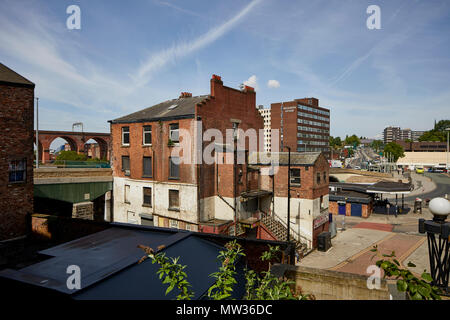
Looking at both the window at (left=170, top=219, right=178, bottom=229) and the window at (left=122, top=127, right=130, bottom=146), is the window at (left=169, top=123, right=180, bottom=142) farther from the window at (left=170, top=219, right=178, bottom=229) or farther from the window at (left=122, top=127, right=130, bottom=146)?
the window at (left=170, top=219, right=178, bottom=229)

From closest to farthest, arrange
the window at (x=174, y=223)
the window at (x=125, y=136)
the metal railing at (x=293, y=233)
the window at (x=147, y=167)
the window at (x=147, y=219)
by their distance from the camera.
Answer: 1. the window at (x=174, y=223)
2. the window at (x=147, y=219)
3. the metal railing at (x=293, y=233)
4. the window at (x=147, y=167)
5. the window at (x=125, y=136)

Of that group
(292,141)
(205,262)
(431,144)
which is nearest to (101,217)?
(205,262)

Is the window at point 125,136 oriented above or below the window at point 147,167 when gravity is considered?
above

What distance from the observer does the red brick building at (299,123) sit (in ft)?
408

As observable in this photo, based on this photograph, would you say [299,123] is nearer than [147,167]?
No

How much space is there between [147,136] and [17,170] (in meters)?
13.7

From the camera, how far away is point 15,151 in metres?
14.8

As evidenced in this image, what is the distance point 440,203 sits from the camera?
6.51 metres

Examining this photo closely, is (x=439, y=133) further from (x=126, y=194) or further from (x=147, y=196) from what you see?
(x=126, y=194)

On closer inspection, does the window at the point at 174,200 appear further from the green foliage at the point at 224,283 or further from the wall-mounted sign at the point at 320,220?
the green foliage at the point at 224,283

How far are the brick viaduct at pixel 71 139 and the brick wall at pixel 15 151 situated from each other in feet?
150

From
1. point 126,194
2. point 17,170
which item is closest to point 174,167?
point 126,194

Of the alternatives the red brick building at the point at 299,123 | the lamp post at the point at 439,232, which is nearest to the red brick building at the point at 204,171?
the lamp post at the point at 439,232

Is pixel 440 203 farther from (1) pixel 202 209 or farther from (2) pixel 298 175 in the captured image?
(2) pixel 298 175
